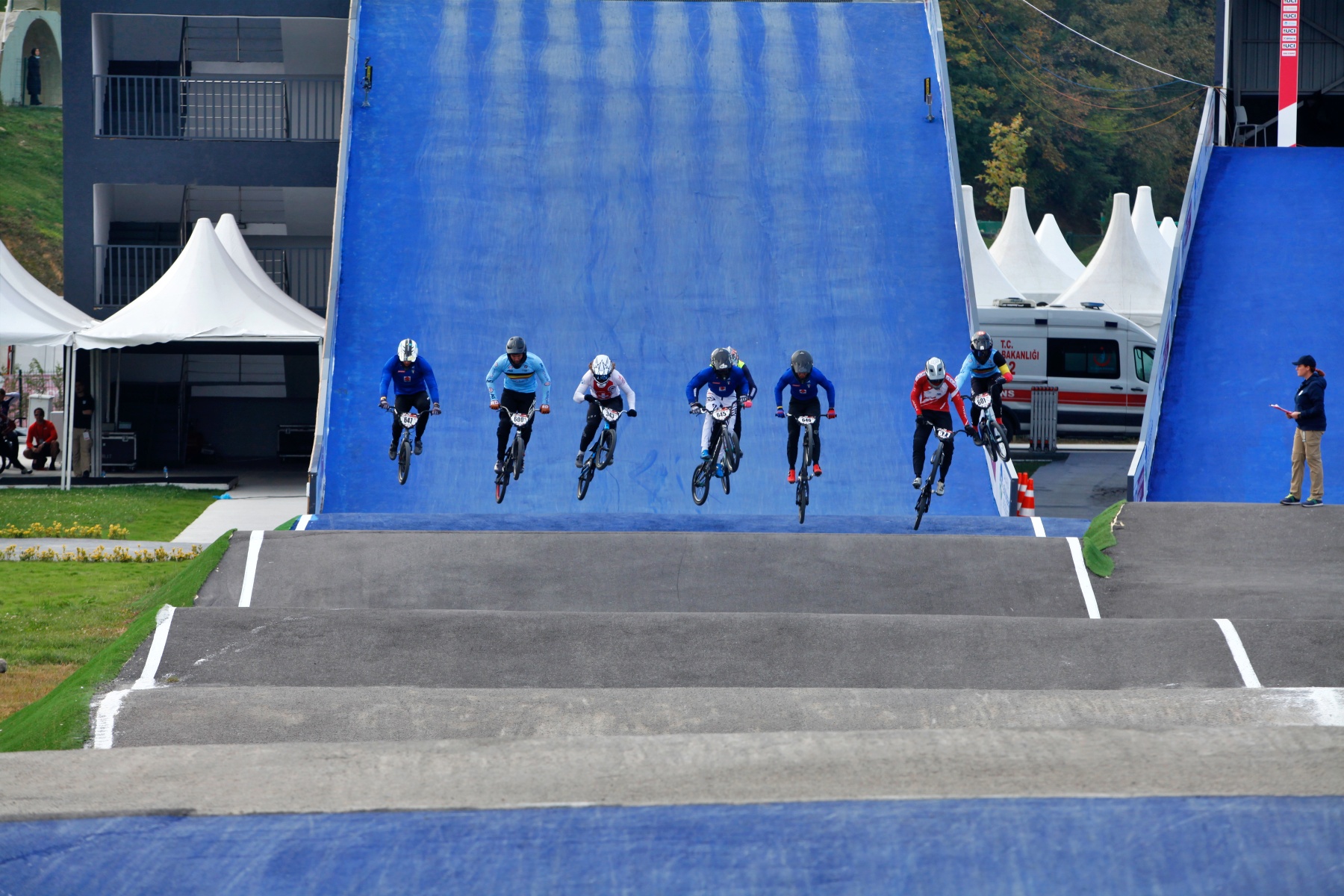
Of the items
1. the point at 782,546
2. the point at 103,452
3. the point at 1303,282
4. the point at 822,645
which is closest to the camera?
the point at 822,645

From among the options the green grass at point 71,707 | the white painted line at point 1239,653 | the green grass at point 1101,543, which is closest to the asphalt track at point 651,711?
the green grass at point 71,707

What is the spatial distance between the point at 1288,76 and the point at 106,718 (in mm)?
25146

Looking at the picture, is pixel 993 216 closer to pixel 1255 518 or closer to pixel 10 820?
pixel 1255 518

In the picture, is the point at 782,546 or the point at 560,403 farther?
the point at 560,403

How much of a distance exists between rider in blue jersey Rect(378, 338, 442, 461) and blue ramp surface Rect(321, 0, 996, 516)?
3289 millimetres

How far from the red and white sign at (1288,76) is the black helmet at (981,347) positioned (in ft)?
50.0

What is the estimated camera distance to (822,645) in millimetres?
11742

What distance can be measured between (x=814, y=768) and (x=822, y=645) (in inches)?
179

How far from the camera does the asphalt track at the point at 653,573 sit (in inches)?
554

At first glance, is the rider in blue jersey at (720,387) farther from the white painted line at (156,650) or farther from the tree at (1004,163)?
the tree at (1004,163)

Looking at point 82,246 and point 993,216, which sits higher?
point 993,216

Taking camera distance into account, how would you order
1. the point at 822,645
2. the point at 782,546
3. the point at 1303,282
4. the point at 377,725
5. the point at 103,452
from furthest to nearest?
the point at 103,452, the point at 1303,282, the point at 782,546, the point at 822,645, the point at 377,725

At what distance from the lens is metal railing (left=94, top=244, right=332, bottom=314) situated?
96.3 ft

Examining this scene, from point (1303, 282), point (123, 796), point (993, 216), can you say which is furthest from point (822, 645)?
point (993, 216)
